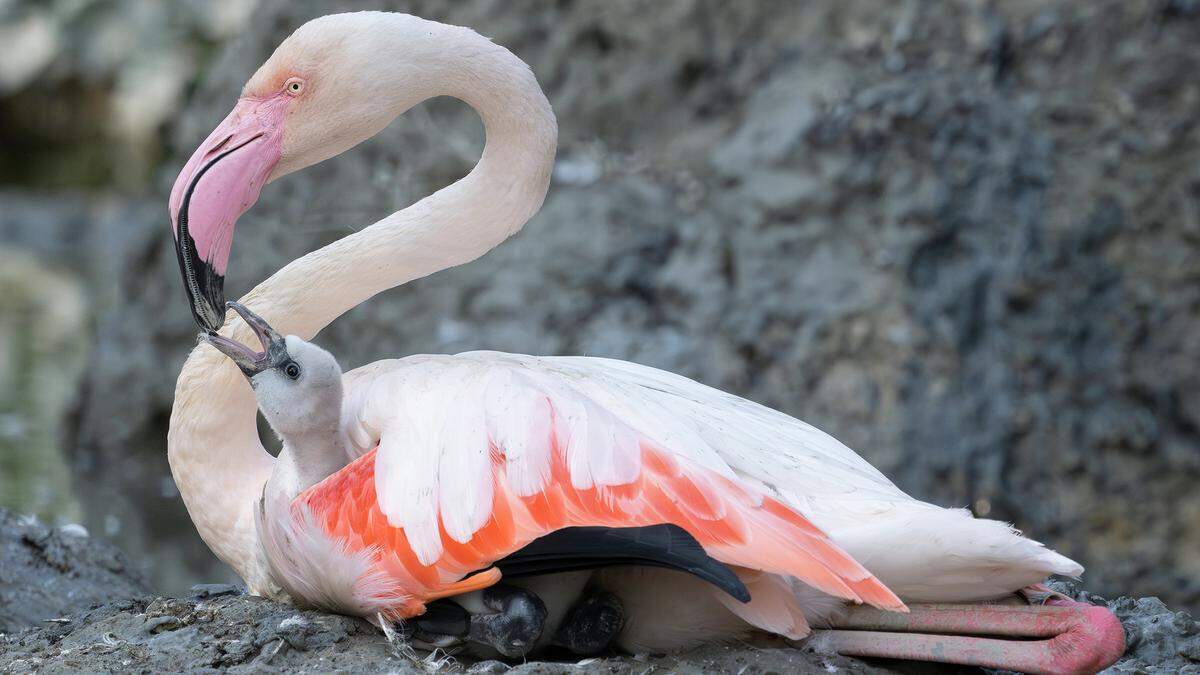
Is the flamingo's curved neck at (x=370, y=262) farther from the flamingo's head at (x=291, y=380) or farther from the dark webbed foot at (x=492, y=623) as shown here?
the dark webbed foot at (x=492, y=623)

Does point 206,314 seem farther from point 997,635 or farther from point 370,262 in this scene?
point 997,635

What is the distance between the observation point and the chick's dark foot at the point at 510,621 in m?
2.75

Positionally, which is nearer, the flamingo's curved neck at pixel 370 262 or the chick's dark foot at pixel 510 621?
the chick's dark foot at pixel 510 621

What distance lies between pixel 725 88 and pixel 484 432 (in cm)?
414

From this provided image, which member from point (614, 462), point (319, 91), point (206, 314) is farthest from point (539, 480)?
point (319, 91)

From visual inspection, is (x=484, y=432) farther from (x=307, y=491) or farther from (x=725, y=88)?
(x=725, y=88)

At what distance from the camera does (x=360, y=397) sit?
304 cm

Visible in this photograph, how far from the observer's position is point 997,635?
2666mm

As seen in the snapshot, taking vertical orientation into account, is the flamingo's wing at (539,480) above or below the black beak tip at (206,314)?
below

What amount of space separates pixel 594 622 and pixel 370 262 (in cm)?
117

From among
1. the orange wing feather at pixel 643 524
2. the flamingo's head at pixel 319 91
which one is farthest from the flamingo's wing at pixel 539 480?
the flamingo's head at pixel 319 91

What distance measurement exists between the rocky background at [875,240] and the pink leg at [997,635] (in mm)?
2910

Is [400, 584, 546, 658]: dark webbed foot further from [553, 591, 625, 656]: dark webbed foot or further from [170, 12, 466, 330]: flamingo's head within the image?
[170, 12, 466, 330]: flamingo's head

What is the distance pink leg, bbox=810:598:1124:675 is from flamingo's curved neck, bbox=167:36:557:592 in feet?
4.56
